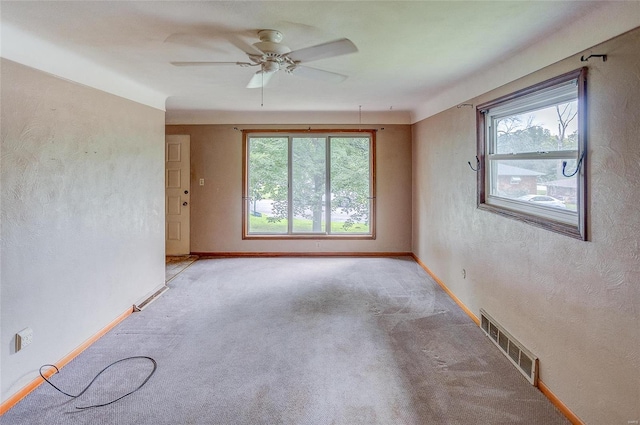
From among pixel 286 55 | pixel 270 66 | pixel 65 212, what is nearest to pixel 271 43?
pixel 286 55

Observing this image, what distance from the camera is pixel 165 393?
2.20 m

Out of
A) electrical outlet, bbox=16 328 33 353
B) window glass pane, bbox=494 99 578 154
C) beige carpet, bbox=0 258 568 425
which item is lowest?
beige carpet, bbox=0 258 568 425

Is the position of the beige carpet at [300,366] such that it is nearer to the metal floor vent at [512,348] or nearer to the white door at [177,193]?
the metal floor vent at [512,348]

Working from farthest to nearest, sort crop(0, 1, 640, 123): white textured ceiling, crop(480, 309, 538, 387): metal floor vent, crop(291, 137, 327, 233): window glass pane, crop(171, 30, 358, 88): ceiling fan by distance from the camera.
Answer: crop(291, 137, 327, 233): window glass pane, crop(480, 309, 538, 387): metal floor vent, crop(171, 30, 358, 88): ceiling fan, crop(0, 1, 640, 123): white textured ceiling

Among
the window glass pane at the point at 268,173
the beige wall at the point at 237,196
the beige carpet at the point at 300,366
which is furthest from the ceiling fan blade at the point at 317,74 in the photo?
the window glass pane at the point at 268,173

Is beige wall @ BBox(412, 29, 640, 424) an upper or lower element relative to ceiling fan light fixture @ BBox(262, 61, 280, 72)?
lower

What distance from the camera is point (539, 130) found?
2502mm

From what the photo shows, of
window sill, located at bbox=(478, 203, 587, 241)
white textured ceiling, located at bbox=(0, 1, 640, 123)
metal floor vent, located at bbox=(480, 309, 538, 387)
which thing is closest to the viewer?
white textured ceiling, located at bbox=(0, 1, 640, 123)

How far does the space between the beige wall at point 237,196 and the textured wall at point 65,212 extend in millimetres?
2004

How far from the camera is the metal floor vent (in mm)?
2293

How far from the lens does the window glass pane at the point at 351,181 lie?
586 centimetres

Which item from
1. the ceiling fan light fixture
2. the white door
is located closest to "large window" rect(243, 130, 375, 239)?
the white door

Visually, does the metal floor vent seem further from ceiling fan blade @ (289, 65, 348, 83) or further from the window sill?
A: ceiling fan blade @ (289, 65, 348, 83)

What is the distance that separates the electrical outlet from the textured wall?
3cm
